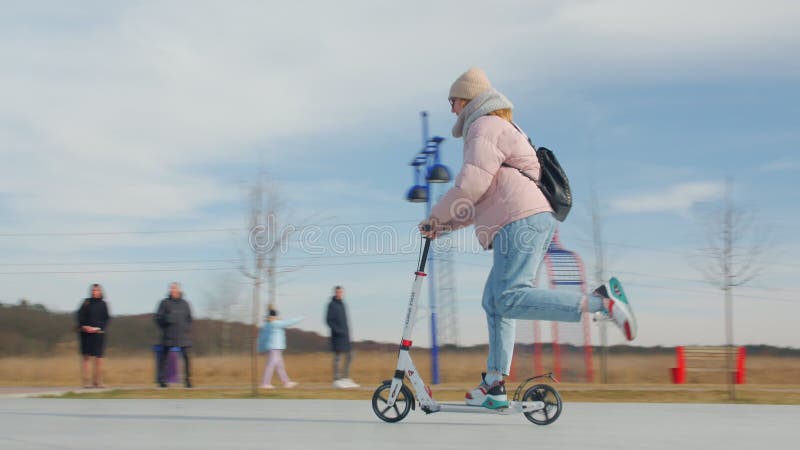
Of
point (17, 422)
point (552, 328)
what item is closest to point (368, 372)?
point (552, 328)

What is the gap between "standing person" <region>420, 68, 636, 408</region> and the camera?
493cm

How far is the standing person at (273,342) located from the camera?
51.8ft

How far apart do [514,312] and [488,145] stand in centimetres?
96

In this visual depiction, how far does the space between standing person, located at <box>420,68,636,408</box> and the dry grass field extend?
54.6 ft

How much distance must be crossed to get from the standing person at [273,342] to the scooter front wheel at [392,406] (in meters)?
10.6

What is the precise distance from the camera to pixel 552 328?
2456 centimetres

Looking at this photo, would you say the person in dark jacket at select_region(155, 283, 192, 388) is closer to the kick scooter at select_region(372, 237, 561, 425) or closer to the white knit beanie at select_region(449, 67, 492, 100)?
the kick scooter at select_region(372, 237, 561, 425)

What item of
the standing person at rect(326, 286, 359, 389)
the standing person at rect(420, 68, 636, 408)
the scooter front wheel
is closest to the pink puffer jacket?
the standing person at rect(420, 68, 636, 408)

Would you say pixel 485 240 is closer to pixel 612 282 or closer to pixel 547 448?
pixel 612 282

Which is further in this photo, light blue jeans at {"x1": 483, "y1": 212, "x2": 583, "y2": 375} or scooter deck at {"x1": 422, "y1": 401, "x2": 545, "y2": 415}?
scooter deck at {"x1": 422, "y1": 401, "x2": 545, "y2": 415}

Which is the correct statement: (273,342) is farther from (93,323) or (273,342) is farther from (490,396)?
(490,396)

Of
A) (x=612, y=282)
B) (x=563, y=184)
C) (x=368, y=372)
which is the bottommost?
(x=368, y=372)

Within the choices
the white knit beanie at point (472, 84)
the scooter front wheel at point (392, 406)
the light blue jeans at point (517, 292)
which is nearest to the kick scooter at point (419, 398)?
the scooter front wheel at point (392, 406)

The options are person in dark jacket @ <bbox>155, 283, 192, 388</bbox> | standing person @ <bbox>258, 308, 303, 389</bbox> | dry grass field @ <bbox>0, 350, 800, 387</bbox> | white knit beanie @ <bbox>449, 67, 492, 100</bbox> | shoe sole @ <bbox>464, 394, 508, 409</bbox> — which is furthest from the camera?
dry grass field @ <bbox>0, 350, 800, 387</bbox>
